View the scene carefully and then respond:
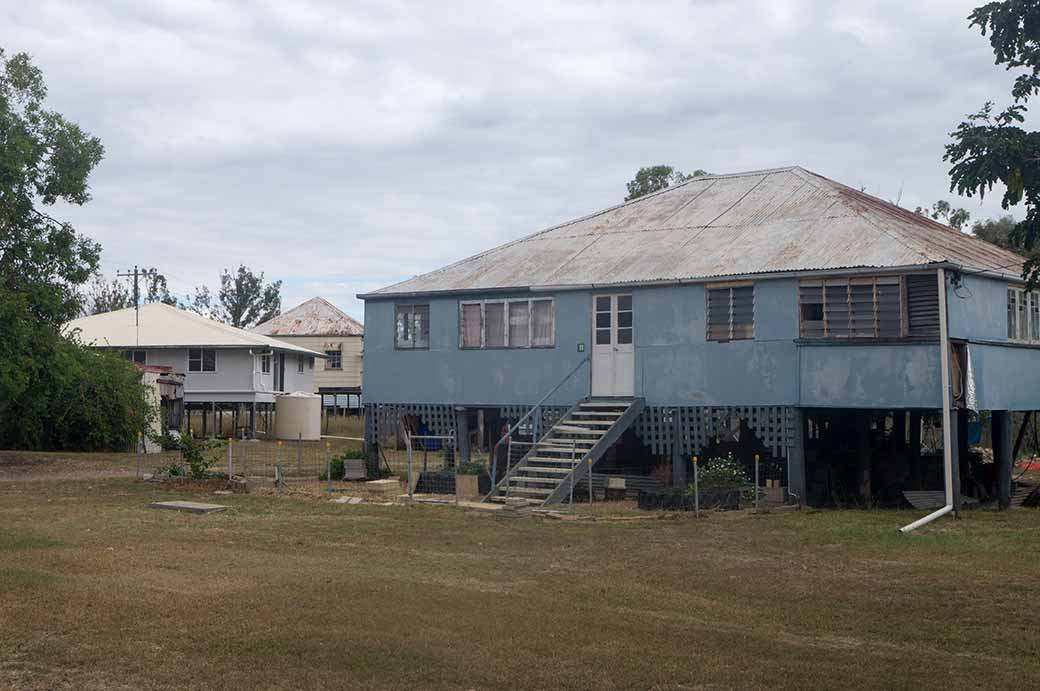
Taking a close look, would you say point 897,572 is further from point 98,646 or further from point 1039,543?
point 98,646

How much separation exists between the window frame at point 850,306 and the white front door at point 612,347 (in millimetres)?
3805

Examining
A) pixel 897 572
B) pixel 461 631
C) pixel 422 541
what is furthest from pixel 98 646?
pixel 897 572

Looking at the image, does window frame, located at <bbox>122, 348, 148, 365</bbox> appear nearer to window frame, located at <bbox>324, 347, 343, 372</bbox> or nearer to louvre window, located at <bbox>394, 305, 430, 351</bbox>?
window frame, located at <bbox>324, 347, 343, 372</bbox>

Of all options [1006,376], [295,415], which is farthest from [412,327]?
[295,415]

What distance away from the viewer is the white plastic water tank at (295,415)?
183 ft

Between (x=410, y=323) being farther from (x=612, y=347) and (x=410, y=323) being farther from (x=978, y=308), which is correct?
(x=978, y=308)

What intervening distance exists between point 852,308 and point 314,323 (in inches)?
2080

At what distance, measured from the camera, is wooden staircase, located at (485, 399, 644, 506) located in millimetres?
23156

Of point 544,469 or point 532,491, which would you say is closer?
point 532,491

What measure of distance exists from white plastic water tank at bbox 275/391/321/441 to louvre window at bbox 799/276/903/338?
1394 inches


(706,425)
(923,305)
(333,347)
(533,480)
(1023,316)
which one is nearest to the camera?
(923,305)

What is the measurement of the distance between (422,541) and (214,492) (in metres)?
8.30

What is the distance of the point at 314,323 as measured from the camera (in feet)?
239

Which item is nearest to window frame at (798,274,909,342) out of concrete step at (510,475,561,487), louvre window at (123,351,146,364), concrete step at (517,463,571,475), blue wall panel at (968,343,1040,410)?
blue wall panel at (968,343,1040,410)
